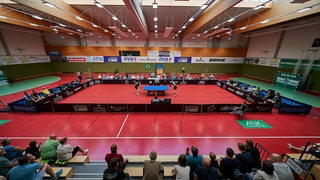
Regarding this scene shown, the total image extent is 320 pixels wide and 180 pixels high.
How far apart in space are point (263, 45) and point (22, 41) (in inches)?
1666

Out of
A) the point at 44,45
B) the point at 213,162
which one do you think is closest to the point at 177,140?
the point at 213,162

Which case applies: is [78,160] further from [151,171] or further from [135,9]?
[135,9]

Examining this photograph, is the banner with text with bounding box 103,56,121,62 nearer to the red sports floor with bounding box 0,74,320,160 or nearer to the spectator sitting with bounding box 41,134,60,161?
the red sports floor with bounding box 0,74,320,160

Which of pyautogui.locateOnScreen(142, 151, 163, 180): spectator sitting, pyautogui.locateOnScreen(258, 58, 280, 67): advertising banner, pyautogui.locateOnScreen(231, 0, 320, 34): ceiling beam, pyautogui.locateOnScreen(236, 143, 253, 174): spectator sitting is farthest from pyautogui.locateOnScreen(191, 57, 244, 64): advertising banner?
pyautogui.locateOnScreen(142, 151, 163, 180): spectator sitting

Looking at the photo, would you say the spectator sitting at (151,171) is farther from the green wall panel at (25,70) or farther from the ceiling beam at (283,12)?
the green wall panel at (25,70)

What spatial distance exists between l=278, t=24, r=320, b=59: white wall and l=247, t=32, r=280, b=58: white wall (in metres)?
1.53

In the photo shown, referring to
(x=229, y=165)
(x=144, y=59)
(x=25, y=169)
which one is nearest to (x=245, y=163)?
(x=229, y=165)

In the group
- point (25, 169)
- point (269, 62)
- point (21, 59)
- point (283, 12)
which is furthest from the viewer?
point (269, 62)

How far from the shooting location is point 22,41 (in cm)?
2144

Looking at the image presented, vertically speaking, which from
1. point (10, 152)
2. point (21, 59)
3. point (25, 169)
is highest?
point (21, 59)

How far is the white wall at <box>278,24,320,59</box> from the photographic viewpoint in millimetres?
15545

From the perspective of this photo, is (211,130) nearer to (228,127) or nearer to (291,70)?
(228,127)

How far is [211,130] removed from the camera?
786 cm

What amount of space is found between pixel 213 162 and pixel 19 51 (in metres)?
31.3
